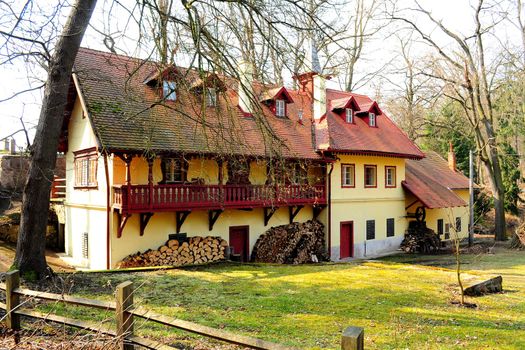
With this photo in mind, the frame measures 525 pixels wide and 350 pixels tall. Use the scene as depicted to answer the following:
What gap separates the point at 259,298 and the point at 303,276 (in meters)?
3.87

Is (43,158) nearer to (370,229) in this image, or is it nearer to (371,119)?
(370,229)

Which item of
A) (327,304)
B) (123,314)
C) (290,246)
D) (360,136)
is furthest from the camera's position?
(360,136)

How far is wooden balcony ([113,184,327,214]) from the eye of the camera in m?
15.2

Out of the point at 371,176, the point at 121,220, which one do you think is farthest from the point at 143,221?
the point at 371,176

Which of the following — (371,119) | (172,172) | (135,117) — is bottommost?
(172,172)

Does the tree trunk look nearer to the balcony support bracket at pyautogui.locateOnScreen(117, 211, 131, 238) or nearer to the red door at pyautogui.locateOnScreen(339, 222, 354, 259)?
the balcony support bracket at pyautogui.locateOnScreen(117, 211, 131, 238)

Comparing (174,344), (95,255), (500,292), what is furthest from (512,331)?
(95,255)

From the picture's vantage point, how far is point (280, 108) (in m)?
22.6

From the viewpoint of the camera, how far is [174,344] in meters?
6.76

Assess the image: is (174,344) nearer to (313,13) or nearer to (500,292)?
(313,13)

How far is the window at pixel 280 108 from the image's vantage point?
73.5 feet

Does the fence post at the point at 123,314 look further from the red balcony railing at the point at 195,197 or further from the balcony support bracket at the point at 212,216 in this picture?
the balcony support bracket at the point at 212,216

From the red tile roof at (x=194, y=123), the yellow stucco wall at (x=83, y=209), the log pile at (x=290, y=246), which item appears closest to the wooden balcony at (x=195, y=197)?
the log pile at (x=290, y=246)

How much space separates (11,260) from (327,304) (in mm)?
13463
